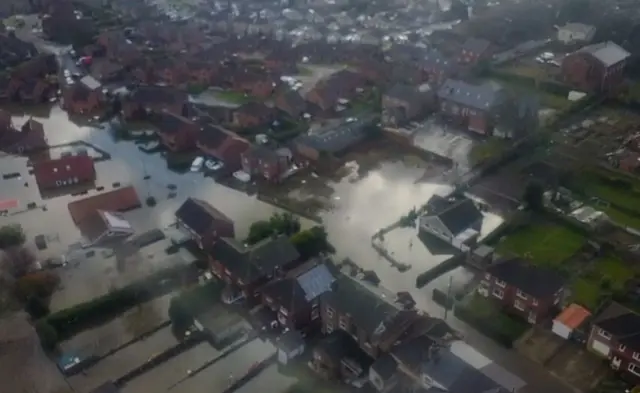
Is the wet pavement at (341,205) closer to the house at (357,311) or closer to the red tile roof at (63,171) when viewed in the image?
the red tile roof at (63,171)

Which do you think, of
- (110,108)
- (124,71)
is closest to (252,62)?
(124,71)

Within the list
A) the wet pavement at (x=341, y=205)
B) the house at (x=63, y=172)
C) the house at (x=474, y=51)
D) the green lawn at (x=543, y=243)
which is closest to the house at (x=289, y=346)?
the wet pavement at (x=341, y=205)

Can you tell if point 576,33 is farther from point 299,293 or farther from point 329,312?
point 299,293

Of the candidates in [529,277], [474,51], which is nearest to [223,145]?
[529,277]

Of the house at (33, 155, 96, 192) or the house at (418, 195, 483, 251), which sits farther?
the house at (33, 155, 96, 192)

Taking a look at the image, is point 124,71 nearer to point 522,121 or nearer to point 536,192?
point 522,121

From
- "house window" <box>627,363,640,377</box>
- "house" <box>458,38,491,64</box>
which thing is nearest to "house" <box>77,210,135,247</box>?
"house window" <box>627,363,640,377</box>

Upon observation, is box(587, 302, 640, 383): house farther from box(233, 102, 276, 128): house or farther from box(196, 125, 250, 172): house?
box(233, 102, 276, 128): house
